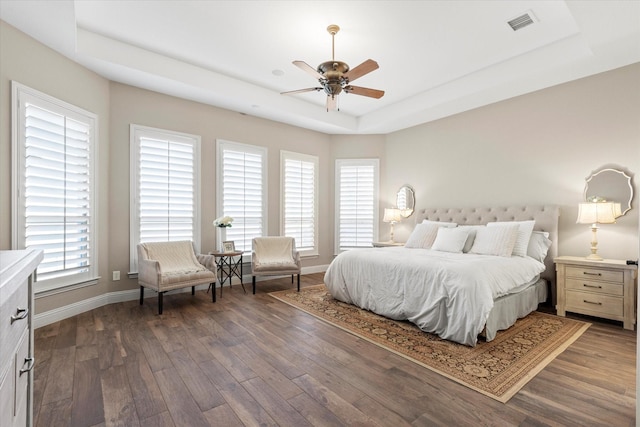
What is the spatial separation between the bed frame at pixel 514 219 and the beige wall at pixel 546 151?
0.53ft

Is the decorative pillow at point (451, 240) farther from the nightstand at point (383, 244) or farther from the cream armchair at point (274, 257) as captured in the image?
the cream armchair at point (274, 257)

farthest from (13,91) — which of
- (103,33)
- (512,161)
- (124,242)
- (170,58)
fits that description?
(512,161)

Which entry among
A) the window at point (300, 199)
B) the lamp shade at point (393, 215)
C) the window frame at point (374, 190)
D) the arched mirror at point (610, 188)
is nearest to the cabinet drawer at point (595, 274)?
the arched mirror at point (610, 188)

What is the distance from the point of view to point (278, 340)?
3.01m

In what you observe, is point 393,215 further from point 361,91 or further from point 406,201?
point 361,91

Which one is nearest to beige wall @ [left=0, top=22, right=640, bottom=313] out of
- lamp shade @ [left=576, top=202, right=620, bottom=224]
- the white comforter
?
lamp shade @ [left=576, top=202, right=620, bottom=224]

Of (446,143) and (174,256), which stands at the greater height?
(446,143)

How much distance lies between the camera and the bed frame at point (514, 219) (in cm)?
314

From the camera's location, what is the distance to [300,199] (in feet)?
20.4

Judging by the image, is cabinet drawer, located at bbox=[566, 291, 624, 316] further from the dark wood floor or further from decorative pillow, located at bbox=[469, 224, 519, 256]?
decorative pillow, located at bbox=[469, 224, 519, 256]

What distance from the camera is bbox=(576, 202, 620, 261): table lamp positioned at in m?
3.49

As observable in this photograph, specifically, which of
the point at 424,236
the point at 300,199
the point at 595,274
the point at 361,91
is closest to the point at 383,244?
the point at 424,236

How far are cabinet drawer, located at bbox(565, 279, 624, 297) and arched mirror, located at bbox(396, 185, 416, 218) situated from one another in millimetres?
2760

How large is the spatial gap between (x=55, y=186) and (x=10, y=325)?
3.14m
